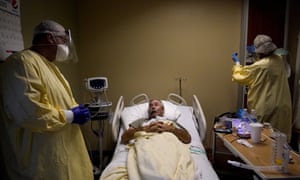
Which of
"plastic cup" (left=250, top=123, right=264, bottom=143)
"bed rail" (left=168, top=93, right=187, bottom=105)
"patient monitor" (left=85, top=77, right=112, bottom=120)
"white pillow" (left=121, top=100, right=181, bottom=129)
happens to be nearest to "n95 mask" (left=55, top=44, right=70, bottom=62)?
"patient monitor" (left=85, top=77, right=112, bottom=120)

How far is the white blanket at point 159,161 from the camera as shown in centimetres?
134

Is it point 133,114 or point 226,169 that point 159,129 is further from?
point 226,169

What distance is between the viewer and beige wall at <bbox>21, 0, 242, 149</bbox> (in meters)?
2.91

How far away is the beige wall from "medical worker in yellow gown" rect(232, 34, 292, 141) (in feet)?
2.04

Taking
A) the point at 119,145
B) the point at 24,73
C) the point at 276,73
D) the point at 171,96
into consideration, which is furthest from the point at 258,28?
the point at 24,73

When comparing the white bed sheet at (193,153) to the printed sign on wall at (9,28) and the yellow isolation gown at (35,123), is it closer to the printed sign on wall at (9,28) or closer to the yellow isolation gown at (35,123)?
the yellow isolation gown at (35,123)

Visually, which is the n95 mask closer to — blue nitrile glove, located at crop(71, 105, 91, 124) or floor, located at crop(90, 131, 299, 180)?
blue nitrile glove, located at crop(71, 105, 91, 124)

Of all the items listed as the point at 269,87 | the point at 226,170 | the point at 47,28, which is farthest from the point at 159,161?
the point at 226,170

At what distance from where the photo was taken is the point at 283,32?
7.28ft

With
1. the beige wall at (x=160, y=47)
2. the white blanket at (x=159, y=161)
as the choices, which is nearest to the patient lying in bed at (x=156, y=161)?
the white blanket at (x=159, y=161)

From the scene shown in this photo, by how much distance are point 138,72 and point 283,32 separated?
170 centimetres

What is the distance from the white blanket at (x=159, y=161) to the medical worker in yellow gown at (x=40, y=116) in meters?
0.38

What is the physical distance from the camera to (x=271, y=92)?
210 cm

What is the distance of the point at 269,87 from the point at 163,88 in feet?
4.33
